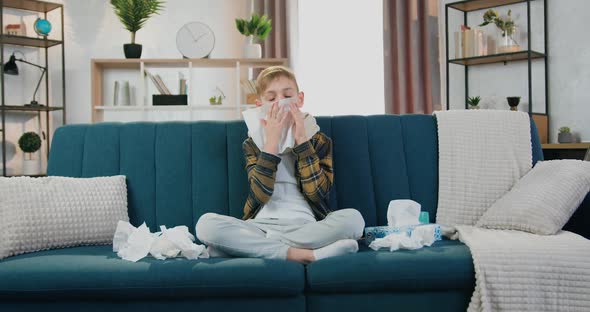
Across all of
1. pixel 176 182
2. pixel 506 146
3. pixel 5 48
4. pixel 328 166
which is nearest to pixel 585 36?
pixel 506 146

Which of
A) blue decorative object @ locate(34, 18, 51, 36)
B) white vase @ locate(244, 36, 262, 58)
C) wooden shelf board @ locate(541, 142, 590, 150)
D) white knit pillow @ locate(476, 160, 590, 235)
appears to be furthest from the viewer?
white vase @ locate(244, 36, 262, 58)

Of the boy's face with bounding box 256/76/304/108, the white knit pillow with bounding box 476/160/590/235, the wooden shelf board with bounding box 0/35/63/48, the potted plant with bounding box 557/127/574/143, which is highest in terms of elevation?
the wooden shelf board with bounding box 0/35/63/48

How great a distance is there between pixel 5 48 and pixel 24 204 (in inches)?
136

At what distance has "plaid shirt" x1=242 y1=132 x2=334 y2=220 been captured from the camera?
80.7 inches

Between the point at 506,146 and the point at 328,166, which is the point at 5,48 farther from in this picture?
the point at 506,146

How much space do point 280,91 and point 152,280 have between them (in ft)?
2.84

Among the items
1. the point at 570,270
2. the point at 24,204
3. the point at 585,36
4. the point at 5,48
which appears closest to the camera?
the point at 570,270

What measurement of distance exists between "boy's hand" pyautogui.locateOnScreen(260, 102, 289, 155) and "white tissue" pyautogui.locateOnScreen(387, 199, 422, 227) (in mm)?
469

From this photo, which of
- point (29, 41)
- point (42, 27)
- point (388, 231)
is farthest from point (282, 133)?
point (29, 41)

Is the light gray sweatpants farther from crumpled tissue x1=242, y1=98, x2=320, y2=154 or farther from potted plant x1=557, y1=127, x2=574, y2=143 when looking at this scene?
potted plant x1=557, y1=127, x2=574, y2=143

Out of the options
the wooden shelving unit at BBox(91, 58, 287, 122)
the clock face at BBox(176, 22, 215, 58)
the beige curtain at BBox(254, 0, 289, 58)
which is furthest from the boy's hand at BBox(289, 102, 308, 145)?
the beige curtain at BBox(254, 0, 289, 58)

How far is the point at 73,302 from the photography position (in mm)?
1725

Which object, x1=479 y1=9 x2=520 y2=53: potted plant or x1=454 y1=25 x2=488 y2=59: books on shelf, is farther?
x1=454 y1=25 x2=488 y2=59: books on shelf

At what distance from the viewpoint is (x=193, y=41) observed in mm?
4980
